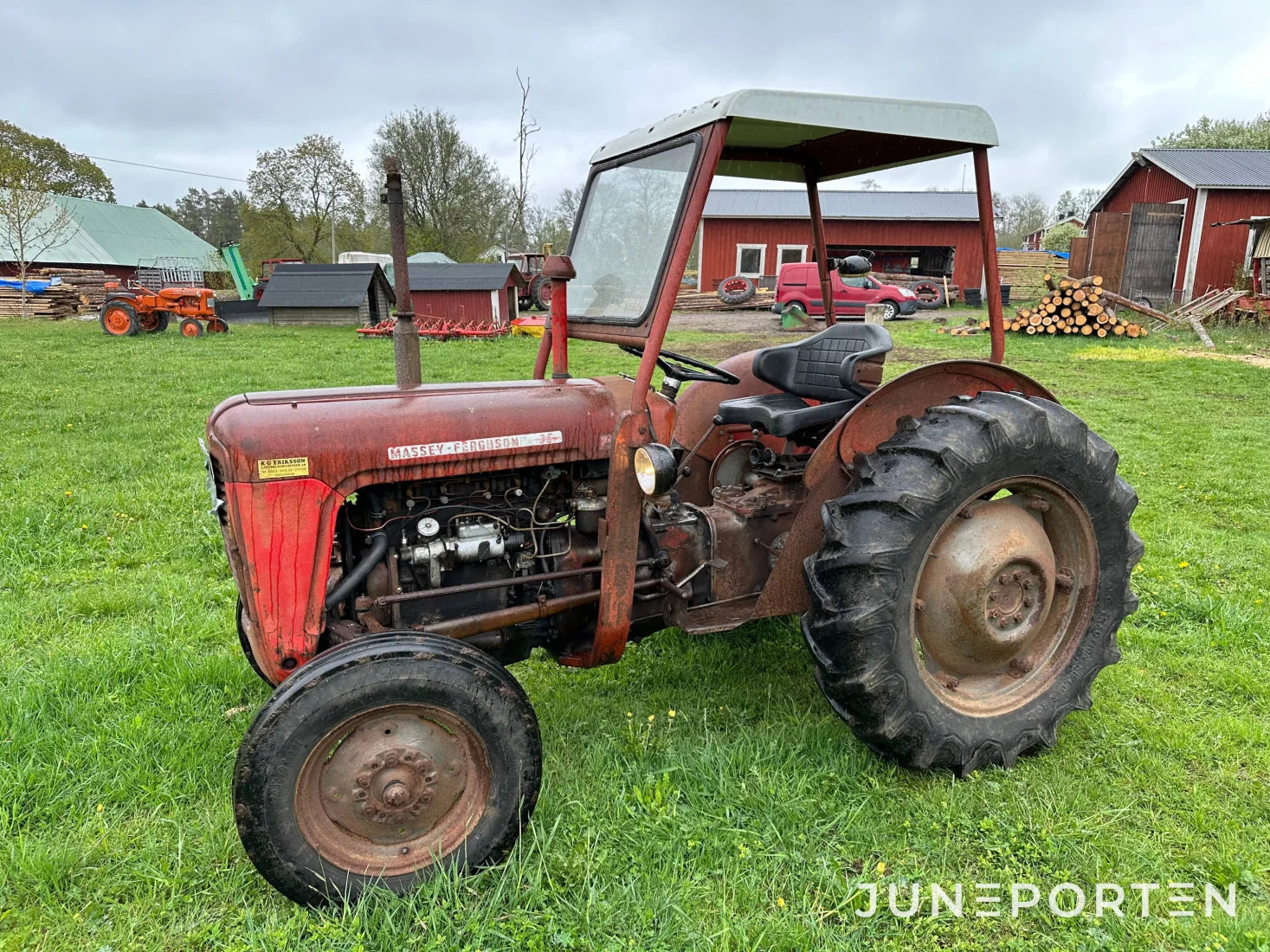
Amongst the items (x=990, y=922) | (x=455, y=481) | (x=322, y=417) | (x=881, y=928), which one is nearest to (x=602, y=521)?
(x=455, y=481)

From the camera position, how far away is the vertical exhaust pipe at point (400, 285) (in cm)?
243

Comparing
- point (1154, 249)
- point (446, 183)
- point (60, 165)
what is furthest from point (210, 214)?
point (1154, 249)

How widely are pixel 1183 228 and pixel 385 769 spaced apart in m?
25.3

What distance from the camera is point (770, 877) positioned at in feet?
7.54

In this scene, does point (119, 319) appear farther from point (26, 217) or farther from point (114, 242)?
point (114, 242)

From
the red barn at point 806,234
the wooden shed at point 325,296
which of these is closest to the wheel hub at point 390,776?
the wooden shed at point 325,296

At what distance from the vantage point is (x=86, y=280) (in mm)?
27969

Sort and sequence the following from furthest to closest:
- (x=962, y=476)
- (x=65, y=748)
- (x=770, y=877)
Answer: (x=65, y=748), (x=962, y=476), (x=770, y=877)

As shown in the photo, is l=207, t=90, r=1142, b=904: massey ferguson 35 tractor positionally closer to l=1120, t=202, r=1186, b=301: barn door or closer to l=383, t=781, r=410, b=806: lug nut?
l=383, t=781, r=410, b=806: lug nut

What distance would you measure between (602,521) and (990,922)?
4.98 ft

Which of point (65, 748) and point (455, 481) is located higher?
point (455, 481)

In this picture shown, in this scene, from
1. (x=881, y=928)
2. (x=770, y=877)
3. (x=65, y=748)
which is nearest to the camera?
(x=881, y=928)

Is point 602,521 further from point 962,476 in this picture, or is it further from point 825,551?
point 962,476

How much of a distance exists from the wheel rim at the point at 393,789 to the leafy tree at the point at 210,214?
205ft
